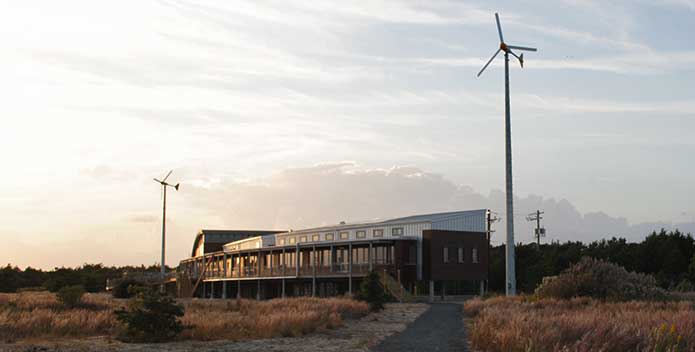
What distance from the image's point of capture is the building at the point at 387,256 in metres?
64.1

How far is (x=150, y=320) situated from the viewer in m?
24.0

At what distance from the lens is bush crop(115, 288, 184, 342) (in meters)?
23.9

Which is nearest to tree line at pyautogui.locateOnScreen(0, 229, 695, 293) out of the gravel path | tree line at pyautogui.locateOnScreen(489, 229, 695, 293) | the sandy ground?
tree line at pyautogui.locateOnScreen(489, 229, 695, 293)

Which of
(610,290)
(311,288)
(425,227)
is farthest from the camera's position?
(311,288)

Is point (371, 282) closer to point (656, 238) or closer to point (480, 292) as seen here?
point (480, 292)

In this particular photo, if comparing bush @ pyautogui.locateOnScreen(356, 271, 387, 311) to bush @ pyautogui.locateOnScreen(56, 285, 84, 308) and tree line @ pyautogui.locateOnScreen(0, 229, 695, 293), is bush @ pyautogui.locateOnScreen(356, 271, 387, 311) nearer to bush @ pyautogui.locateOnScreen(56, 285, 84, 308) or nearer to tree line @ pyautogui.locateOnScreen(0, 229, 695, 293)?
bush @ pyautogui.locateOnScreen(56, 285, 84, 308)

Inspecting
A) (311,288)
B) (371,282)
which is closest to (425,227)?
(311,288)

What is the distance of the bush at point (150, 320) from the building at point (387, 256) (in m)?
35.5

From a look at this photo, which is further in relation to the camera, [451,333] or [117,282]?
[117,282]

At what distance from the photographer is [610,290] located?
36.7 meters

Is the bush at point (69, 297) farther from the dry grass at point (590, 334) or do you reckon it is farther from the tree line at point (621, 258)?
the tree line at point (621, 258)

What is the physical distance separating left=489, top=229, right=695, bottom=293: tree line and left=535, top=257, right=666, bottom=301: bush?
115 ft

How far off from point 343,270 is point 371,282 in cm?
2266

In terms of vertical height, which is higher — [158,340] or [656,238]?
[656,238]
